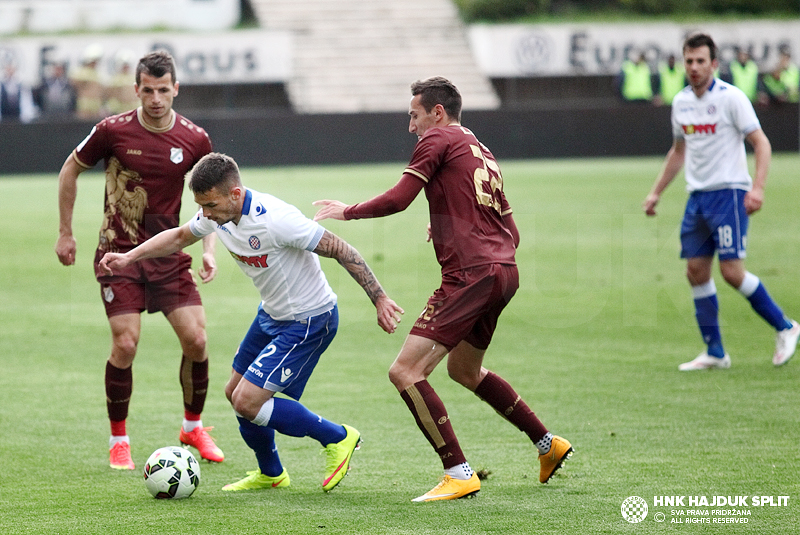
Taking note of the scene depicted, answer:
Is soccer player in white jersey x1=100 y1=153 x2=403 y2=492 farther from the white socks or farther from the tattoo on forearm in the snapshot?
the white socks

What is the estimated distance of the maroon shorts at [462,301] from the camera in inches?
189

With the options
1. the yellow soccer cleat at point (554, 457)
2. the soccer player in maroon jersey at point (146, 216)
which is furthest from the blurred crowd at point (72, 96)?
the yellow soccer cleat at point (554, 457)

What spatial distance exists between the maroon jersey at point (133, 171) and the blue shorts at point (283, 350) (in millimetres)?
1116

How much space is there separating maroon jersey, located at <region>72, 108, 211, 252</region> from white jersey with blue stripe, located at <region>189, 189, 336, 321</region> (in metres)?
0.89

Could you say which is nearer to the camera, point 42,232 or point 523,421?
point 523,421

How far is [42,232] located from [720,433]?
10.9 metres

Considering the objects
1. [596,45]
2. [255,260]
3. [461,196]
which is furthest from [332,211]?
[596,45]

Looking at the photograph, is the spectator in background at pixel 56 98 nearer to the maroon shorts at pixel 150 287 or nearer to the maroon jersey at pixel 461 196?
the maroon shorts at pixel 150 287

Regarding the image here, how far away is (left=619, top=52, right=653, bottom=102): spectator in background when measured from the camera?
26.4 metres

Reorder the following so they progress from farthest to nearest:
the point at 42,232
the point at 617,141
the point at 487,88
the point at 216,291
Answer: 1. the point at 487,88
2. the point at 617,141
3. the point at 42,232
4. the point at 216,291

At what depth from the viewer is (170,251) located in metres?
5.20

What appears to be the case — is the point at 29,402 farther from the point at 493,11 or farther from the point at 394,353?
the point at 493,11

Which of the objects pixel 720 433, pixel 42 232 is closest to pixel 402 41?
pixel 42 232

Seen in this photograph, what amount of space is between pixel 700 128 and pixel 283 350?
13.0ft
